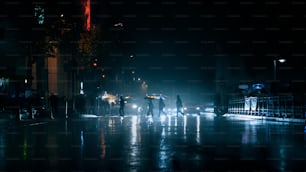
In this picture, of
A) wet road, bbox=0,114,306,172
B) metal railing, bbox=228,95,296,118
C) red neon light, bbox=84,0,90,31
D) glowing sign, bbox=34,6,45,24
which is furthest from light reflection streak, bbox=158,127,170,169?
red neon light, bbox=84,0,90,31

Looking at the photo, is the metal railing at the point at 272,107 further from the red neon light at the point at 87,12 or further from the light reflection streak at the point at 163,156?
the red neon light at the point at 87,12

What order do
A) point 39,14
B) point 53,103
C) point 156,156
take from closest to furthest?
point 156,156
point 53,103
point 39,14

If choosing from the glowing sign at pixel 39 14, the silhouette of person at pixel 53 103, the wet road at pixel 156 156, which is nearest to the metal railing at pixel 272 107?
the silhouette of person at pixel 53 103

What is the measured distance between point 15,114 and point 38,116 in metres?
5.06

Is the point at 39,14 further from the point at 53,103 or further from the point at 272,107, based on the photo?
the point at 272,107

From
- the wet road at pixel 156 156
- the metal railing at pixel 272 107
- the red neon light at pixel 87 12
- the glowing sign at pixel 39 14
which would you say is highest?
the red neon light at pixel 87 12

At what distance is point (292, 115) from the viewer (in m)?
29.5

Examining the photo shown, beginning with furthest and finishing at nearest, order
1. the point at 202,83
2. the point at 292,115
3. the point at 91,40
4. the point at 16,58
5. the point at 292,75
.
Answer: the point at 202,83
the point at 292,75
the point at 91,40
the point at 16,58
the point at 292,115

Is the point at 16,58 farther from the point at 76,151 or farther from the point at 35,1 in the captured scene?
the point at 76,151

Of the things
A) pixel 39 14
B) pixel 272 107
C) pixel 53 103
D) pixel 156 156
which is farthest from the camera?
pixel 39 14

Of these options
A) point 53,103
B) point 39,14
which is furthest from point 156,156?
point 39,14

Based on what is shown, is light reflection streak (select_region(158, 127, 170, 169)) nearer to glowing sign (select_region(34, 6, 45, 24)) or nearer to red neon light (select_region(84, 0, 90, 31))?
glowing sign (select_region(34, 6, 45, 24))

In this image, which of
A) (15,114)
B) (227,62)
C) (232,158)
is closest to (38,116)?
(15,114)

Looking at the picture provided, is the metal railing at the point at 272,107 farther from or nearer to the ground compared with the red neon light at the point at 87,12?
nearer to the ground
